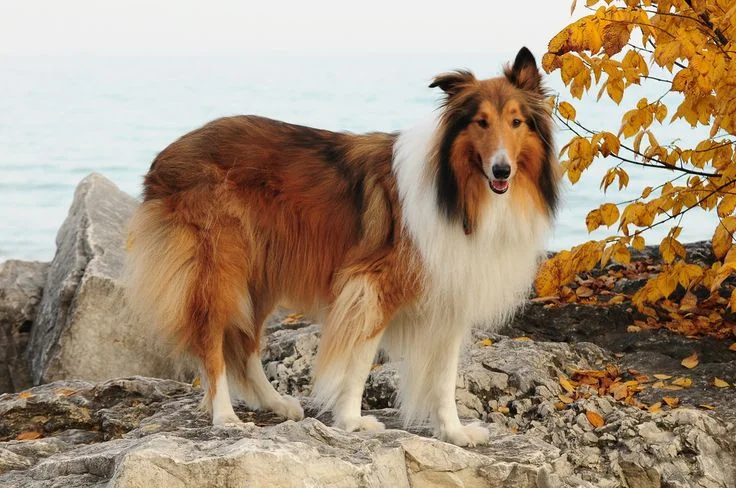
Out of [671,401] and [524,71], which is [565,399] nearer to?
[671,401]

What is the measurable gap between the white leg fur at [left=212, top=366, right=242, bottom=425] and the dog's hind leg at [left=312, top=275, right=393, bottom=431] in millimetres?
480

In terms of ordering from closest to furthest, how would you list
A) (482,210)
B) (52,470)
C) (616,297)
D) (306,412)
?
(52,470) → (482,210) → (306,412) → (616,297)

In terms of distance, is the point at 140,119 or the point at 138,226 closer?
the point at 138,226

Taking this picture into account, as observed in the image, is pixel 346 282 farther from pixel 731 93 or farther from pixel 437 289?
pixel 731 93

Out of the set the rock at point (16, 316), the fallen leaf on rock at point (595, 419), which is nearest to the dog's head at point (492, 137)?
the fallen leaf on rock at point (595, 419)

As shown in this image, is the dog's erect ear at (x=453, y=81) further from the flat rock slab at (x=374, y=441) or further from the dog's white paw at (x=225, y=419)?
the dog's white paw at (x=225, y=419)

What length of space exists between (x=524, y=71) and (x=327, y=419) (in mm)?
1875

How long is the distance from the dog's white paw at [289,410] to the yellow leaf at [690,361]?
2289 mm

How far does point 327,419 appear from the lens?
4.87 meters

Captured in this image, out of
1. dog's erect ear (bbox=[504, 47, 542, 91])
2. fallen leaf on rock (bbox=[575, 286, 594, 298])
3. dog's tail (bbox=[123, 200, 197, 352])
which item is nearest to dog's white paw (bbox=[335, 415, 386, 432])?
dog's tail (bbox=[123, 200, 197, 352])

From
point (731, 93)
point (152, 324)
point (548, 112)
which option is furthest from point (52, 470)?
point (731, 93)

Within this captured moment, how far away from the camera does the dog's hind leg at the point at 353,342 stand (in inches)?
175

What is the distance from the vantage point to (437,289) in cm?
445

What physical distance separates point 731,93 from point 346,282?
1.99m
